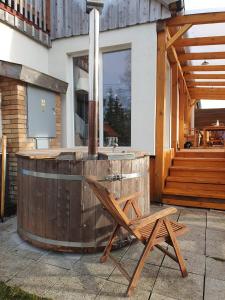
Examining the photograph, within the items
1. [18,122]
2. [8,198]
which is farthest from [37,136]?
[8,198]

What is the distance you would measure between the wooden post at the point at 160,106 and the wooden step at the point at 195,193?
0.23m

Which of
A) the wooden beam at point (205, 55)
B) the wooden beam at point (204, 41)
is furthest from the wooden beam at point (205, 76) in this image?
the wooden beam at point (204, 41)

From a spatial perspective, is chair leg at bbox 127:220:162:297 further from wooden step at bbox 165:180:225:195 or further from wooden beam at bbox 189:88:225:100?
wooden beam at bbox 189:88:225:100

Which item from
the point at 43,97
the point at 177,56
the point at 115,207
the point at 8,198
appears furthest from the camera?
the point at 177,56

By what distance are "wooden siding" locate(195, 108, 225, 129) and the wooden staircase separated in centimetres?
994

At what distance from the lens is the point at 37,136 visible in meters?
4.54

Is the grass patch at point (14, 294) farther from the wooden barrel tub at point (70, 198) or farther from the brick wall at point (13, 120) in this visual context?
the brick wall at point (13, 120)

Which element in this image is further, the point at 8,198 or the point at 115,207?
the point at 8,198

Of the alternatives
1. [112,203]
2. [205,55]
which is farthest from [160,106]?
[112,203]

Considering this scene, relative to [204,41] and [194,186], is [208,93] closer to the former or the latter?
[204,41]

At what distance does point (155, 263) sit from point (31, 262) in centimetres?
126

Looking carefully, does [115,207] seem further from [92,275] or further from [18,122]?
[18,122]

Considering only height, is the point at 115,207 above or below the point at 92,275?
above

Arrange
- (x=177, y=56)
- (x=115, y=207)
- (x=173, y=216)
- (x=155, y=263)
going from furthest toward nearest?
(x=177, y=56) < (x=173, y=216) < (x=155, y=263) < (x=115, y=207)
